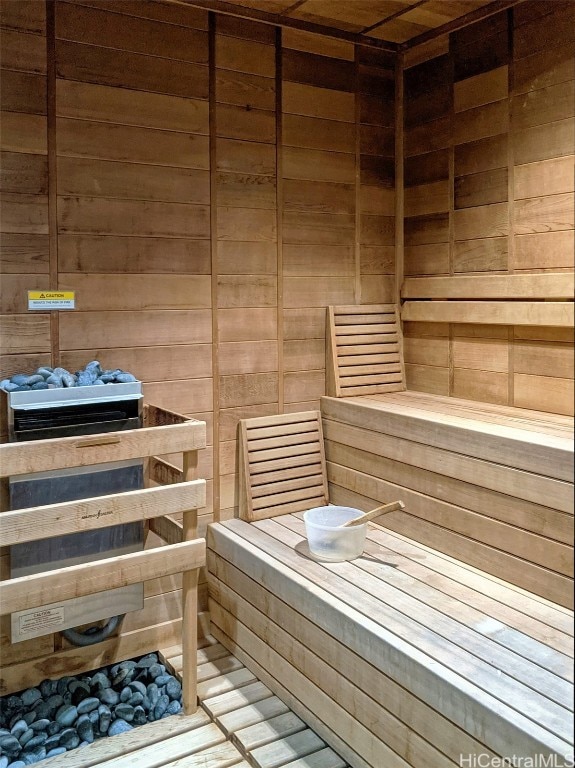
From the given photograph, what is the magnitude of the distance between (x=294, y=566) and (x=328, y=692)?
43 centimetres

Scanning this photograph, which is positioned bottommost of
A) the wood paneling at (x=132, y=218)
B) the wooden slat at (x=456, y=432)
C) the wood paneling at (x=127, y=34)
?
the wooden slat at (x=456, y=432)

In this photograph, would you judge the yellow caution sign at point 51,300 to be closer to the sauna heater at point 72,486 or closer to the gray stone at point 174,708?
the sauna heater at point 72,486

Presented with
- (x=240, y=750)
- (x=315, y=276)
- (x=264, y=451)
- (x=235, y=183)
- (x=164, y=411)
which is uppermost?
(x=235, y=183)

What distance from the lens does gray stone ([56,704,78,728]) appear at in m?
2.35

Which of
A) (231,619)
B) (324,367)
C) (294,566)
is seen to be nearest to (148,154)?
(324,367)

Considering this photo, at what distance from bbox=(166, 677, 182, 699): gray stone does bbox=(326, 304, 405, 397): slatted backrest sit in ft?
4.31

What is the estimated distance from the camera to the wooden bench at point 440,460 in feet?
6.95

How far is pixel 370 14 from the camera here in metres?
2.92

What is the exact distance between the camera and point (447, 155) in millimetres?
3039

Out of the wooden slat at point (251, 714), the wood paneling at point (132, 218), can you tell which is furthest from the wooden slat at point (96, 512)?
the wood paneling at point (132, 218)

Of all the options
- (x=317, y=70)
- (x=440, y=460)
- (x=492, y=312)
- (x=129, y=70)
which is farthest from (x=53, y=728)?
(x=317, y=70)

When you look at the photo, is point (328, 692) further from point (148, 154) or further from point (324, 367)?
point (148, 154)

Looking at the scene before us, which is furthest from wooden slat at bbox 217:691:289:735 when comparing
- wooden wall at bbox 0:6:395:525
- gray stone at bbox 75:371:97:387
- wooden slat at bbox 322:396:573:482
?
gray stone at bbox 75:371:97:387

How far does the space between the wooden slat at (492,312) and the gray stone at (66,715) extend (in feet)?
6.68
